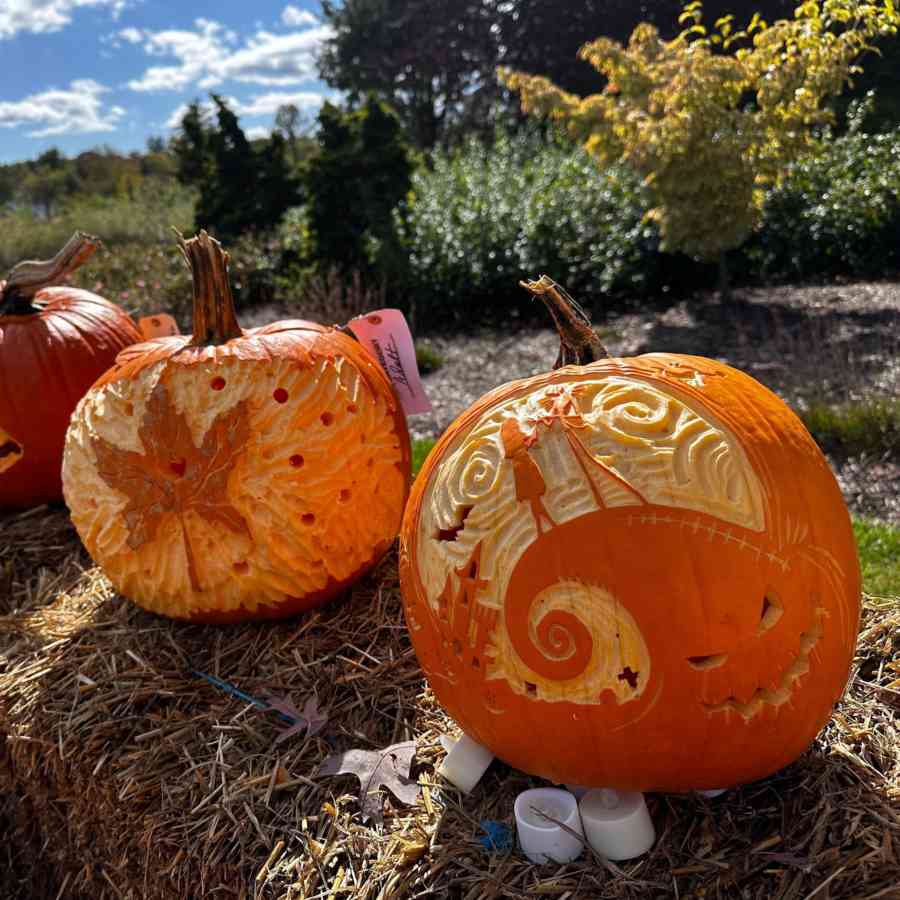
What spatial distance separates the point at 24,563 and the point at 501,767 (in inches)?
84.1

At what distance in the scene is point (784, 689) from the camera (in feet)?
5.01

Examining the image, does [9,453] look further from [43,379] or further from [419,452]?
[419,452]

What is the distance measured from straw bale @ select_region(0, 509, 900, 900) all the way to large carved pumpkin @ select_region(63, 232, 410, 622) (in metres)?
0.22

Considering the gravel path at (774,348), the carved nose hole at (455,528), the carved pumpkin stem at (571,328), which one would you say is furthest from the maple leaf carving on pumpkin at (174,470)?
the gravel path at (774,348)

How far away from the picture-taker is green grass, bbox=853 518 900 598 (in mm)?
3156

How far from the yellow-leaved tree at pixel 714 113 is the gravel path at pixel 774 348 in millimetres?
851

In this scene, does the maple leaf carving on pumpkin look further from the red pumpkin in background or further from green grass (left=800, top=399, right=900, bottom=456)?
green grass (left=800, top=399, right=900, bottom=456)

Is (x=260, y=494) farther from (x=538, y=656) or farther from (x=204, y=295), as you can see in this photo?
(x=538, y=656)

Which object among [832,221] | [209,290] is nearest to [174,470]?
[209,290]

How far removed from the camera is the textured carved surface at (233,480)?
89.6 inches

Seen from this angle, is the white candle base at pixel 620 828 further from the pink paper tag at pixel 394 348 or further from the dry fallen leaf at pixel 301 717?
the pink paper tag at pixel 394 348

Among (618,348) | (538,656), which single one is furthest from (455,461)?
(618,348)

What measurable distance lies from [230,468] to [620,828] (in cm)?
132

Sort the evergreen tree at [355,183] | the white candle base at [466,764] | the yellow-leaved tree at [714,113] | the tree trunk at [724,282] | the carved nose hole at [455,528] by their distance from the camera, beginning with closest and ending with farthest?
the carved nose hole at [455,528], the white candle base at [466,764], the yellow-leaved tree at [714,113], the tree trunk at [724,282], the evergreen tree at [355,183]
